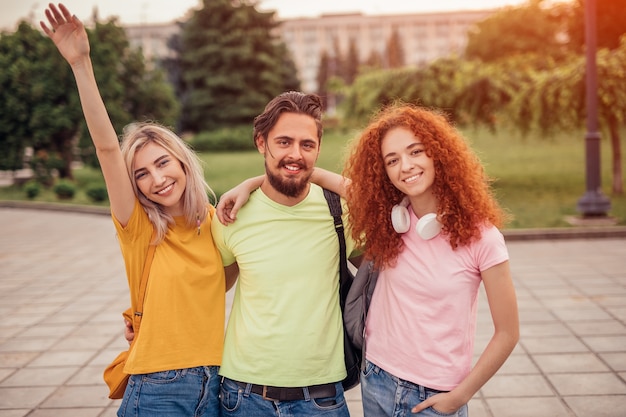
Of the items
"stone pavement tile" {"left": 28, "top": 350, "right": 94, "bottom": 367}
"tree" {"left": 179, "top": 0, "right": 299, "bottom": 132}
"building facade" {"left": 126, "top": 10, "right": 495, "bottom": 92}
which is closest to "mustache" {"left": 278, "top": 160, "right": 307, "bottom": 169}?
"stone pavement tile" {"left": 28, "top": 350, "right": 94, "bottom": 367}

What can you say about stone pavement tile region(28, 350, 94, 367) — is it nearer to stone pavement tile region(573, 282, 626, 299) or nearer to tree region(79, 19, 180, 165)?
stone pavement tile region(573, 282, 626, 299)

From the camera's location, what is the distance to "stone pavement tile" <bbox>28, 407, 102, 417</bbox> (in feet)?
13.2

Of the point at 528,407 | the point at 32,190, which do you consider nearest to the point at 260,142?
the point at 528,407

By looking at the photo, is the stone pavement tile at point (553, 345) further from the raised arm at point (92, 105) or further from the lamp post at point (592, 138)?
the lamp post at point (592, 138)

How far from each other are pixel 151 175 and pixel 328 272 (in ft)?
2.57

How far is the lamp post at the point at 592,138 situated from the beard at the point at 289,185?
29.2 ft

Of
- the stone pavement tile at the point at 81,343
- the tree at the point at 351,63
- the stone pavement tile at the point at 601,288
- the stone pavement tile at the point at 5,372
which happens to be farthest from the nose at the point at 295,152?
the tree at the point at 351,63

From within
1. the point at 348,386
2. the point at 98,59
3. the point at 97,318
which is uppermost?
the point at 98,59

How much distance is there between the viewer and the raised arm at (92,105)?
2211mm

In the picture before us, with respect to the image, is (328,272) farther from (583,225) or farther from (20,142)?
(20,142)

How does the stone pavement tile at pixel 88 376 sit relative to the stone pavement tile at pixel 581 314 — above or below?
above

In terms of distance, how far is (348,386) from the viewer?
2451 millimetres

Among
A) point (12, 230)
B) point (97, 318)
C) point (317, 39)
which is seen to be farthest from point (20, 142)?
point (317, 39)

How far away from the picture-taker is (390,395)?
2.17 metres
